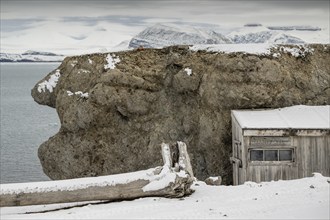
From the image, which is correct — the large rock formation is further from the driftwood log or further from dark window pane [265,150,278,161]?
the driftwood log

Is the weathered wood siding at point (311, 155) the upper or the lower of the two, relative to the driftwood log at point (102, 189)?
lower

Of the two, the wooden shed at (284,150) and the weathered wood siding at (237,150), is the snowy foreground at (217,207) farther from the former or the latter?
the weathered wood siding at (237,150)

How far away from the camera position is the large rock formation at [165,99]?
26.3 meters

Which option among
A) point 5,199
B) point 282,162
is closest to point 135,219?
point 5,199

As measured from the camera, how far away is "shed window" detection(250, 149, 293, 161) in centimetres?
2198

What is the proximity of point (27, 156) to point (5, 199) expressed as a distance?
39751 millimetres

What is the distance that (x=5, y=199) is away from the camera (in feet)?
44.1

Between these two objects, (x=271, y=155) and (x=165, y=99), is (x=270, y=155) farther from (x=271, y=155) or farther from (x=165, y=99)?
(x=165, y=99)

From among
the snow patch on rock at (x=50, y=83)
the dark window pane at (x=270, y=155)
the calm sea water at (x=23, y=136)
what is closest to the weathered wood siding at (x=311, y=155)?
the dark window pane at (x=270, y=155)

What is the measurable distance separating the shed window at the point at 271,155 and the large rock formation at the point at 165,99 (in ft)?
13.3

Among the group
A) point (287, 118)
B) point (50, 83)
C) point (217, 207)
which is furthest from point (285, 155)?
point (50, 83)

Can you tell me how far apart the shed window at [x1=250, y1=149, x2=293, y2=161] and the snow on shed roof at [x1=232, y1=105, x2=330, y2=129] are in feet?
3.27

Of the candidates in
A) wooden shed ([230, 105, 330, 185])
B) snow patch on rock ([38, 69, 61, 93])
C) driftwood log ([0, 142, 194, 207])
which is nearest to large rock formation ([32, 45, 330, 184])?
snow patch on rock ([38, 69, 61, 93])

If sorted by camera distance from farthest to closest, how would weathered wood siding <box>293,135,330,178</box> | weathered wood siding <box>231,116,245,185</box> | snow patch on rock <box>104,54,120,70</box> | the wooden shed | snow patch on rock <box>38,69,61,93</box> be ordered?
snow patch on rock <box>38,69,61,93</box>
snow patch on rock <box>104,54,120,70</box>
weathered wood siding <box>231,116,245,185</box>
weathered wood siding <box>293,135,330,178</box>
the wooden shed
